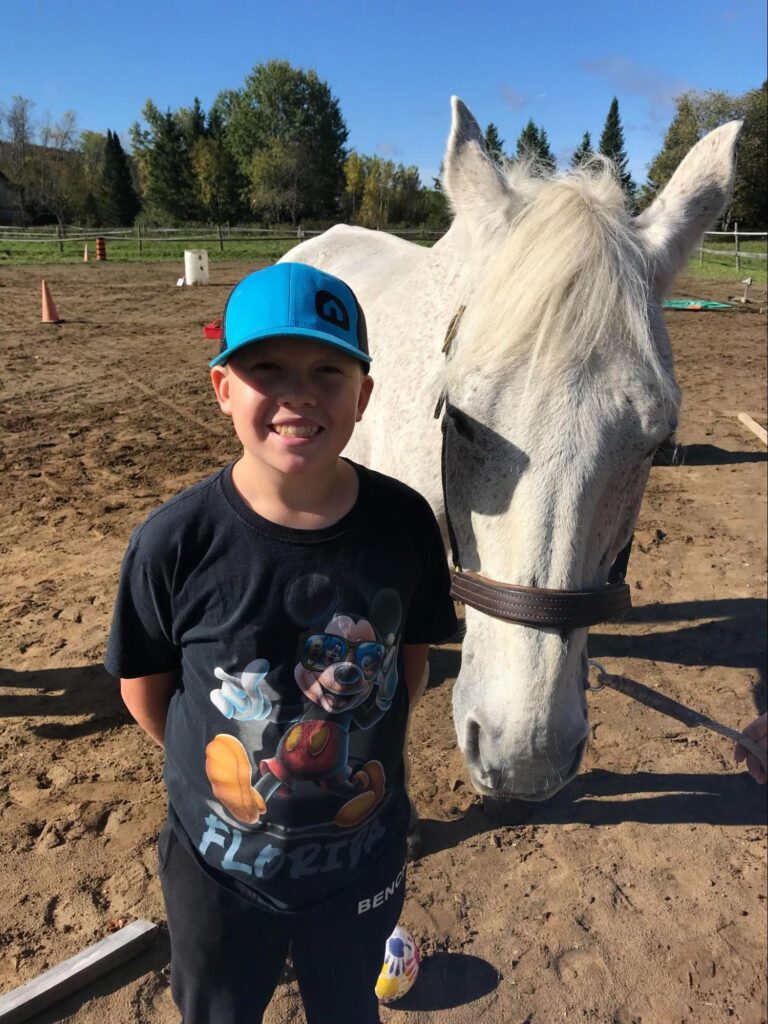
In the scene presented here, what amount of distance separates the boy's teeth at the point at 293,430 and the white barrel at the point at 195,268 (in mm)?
18544

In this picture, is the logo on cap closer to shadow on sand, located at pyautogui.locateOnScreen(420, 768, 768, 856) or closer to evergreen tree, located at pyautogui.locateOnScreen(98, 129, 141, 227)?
shadow on sand, located at pyautogui.locateOnScreen(420, 768, 768, 856)

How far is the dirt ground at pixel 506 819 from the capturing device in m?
2.08

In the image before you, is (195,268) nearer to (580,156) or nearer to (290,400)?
(580,156)

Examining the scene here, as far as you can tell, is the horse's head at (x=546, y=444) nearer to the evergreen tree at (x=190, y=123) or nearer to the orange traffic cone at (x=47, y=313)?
the orange traffic cone at (x=47, y=313)

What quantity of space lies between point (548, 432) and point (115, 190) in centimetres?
5726

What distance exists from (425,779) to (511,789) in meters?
1.53

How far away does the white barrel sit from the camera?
1777 cm

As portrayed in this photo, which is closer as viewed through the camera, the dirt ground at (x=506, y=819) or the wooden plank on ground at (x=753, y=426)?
the dirt ground at (x=506, y=819)

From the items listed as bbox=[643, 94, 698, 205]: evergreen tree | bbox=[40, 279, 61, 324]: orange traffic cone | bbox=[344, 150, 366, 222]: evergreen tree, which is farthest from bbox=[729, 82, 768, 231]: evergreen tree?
bbox=[40, 279, 61, 324]: orange traffic cone

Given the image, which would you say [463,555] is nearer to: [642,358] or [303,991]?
[642,358]

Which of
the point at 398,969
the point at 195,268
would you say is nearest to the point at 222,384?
the point at 398,969

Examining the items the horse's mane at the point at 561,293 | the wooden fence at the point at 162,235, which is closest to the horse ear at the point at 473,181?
the horse's mane at the point at 561,293

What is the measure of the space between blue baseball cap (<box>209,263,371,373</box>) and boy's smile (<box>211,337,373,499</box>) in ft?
0.11

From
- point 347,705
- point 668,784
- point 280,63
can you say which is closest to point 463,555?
point 347,705
